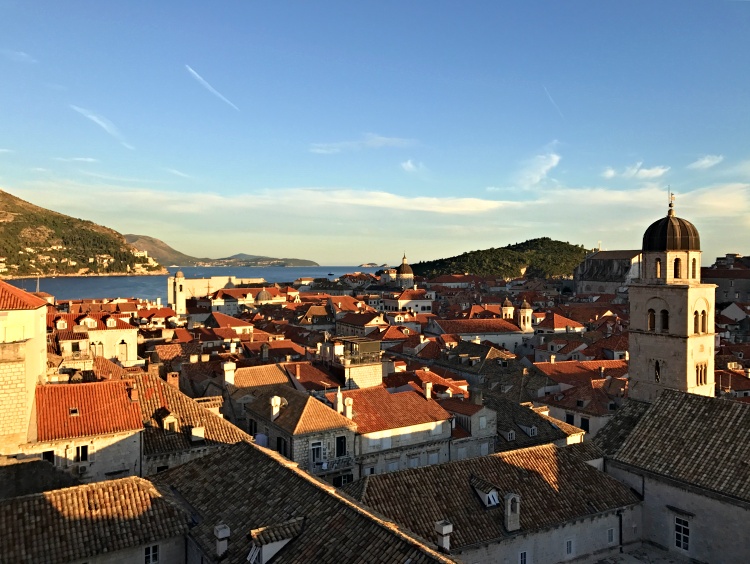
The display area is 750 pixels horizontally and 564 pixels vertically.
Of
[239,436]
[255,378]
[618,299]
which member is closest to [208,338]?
[255,378]

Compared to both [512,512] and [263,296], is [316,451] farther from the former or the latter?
[263,296]

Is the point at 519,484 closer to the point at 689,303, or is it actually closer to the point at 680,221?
the point at 689,303

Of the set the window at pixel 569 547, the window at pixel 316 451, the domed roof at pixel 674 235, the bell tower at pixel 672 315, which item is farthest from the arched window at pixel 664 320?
the window at pixel 316 451

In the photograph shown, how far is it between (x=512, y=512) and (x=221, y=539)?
10.0m

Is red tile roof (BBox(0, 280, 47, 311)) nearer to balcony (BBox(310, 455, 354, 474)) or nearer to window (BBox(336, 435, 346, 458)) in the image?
balcony (BBox(310, 455, 354, 474))

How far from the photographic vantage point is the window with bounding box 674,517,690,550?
22234 millimetres

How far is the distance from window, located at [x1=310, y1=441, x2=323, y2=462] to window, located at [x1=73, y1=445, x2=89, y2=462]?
9.76m

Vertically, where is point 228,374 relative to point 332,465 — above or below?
above

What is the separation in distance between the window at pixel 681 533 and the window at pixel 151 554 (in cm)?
1869

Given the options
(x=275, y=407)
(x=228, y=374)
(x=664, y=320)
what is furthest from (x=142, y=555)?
(x=664, y=320)

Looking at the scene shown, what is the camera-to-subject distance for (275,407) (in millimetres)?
30047

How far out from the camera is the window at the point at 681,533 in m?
22.2

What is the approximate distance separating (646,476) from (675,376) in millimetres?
10803

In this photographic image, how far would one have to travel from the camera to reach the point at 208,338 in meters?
66.2
